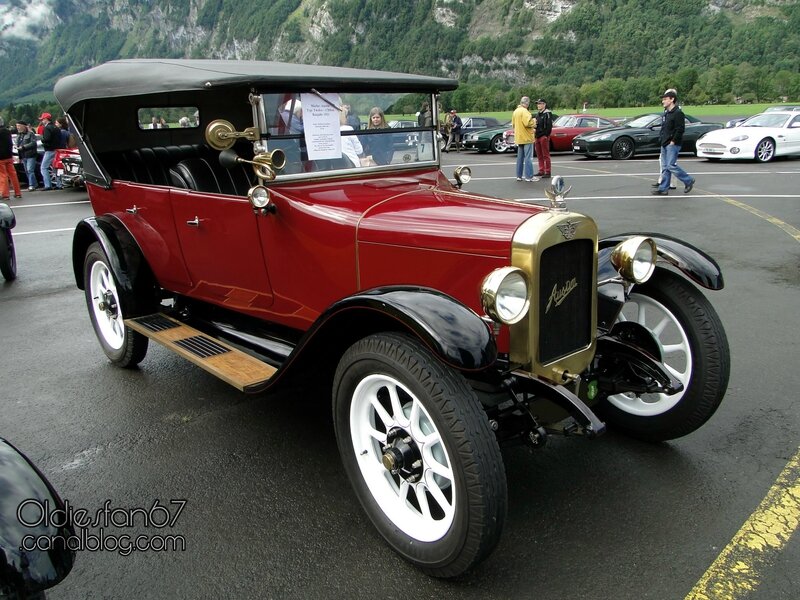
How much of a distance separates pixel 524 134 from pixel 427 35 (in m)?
108

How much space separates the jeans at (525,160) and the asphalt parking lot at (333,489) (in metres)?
8.40

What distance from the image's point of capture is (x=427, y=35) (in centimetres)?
11119

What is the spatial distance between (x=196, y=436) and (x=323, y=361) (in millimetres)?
969

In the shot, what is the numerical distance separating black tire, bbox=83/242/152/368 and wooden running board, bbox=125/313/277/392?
0.12 m

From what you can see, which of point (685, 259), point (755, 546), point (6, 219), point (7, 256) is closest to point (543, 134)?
point (6, 219)

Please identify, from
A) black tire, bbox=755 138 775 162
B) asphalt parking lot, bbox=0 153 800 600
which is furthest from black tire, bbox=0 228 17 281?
black tire, bbox=755 138 775 162

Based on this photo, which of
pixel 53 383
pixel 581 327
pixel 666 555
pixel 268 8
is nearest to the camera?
pixel 666 555

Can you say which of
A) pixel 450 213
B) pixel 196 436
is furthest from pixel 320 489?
pixel 450 213

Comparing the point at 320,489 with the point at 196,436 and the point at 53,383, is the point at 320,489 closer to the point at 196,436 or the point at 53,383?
the point at 196,436

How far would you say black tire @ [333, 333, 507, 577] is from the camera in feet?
6.70

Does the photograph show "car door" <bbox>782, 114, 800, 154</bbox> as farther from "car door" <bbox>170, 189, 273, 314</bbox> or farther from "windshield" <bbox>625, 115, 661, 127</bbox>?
"car door" <bbox>170, 189, 273, 314</bbox>

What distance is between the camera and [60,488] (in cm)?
291

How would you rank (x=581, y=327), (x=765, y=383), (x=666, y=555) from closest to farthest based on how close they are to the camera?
(x=666, y=555), (x=581, y=327), (x=765, y=383)

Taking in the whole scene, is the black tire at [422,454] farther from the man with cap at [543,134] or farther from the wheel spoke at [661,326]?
the man with cap at [543,134]
